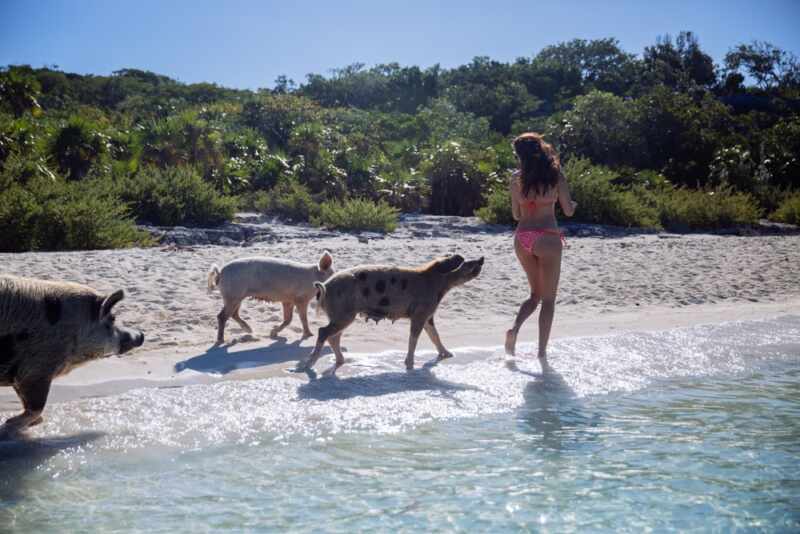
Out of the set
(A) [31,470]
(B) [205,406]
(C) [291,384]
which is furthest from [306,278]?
(A) [31,470]

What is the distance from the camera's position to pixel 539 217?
814 centimetres

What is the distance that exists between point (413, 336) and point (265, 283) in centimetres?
185

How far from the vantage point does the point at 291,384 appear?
23.7 feet

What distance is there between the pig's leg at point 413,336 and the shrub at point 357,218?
8958mm

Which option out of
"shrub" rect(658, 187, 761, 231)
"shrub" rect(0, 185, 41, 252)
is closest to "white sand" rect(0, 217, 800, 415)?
"shrub" rect(0, 185, 41, 252)

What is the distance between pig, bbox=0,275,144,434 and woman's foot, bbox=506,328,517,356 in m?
3.85

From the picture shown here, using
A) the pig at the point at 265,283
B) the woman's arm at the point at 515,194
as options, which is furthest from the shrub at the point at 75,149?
the woman's arm at the point at 515,194

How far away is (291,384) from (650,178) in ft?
66.0

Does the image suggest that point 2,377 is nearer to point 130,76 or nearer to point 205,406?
point 205,406

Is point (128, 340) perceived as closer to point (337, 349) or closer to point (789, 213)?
point (337, 349)

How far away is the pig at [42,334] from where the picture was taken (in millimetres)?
5707

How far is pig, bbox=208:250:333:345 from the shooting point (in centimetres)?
875

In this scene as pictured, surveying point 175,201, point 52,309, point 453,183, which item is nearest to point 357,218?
point 175,201

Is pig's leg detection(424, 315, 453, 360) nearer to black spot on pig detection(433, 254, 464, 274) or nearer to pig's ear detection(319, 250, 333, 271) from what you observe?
black spot on pig detection(433, 254, 464, 274)
